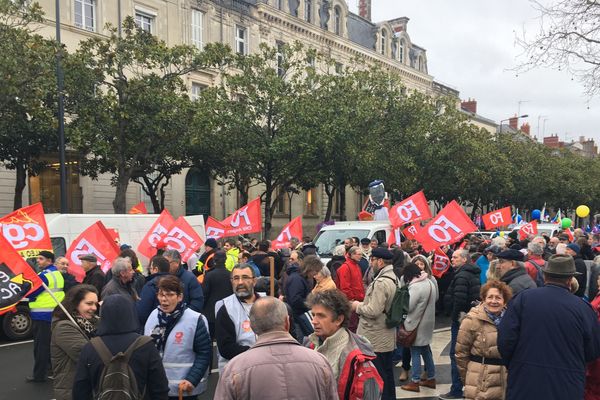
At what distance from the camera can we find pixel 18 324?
9406mm

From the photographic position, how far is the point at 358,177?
23859mm

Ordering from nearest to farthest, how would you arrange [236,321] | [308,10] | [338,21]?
[236,321] < [308,10] < [338,21]

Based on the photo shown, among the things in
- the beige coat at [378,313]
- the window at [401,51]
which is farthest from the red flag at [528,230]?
the window at [401,51]

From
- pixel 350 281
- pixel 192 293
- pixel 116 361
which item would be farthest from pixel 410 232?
pixel 116 361

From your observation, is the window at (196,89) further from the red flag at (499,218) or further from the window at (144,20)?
the red flag at (499,218)

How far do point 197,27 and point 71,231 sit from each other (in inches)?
761

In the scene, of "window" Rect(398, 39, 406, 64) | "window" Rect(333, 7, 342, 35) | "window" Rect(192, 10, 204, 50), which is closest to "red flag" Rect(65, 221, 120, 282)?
"window" Rect(192, 10, 204, 50)

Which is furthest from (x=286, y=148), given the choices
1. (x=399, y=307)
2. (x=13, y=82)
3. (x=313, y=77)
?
(x=399, y=307)

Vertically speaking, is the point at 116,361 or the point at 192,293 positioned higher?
the point at 116,361

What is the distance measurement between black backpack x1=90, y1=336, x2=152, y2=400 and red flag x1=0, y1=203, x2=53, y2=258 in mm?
3796

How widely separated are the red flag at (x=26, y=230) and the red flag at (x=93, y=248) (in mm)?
1302

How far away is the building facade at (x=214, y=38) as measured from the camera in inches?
885

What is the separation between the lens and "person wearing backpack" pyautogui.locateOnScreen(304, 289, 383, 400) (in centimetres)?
298

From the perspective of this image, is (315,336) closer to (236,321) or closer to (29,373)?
(236,321)
